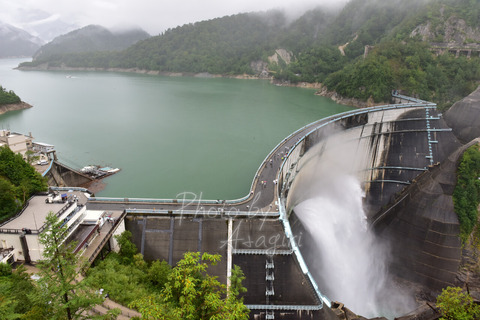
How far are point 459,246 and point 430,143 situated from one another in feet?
42.7

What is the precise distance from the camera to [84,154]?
3391 centimetres

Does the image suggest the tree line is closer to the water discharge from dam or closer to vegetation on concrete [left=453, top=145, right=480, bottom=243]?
the water discharge from dam

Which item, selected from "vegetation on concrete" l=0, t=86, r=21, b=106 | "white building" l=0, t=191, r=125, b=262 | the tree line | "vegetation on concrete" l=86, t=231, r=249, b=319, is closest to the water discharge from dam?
"vegetation on concrete" l=86, t=231, r=249, b=319

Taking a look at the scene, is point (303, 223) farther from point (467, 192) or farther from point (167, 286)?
point (167, 286)

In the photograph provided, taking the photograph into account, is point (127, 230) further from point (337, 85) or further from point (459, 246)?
point (337, 85)

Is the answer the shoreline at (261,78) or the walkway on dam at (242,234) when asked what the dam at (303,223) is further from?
the shoreline at (261,78)

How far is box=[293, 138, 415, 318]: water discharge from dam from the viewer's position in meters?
19.8

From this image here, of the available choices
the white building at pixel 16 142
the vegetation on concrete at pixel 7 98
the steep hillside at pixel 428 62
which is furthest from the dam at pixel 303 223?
the vegetation on concrete at pixel 7 98

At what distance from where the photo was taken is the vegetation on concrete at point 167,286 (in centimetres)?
598

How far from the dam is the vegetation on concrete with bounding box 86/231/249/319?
4.20ft

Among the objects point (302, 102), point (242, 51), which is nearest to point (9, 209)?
point (302, 102)

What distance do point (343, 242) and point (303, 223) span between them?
12.6 feet

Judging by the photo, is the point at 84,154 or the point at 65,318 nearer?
the point at 65,318

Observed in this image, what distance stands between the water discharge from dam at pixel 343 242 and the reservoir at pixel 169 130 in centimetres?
568
